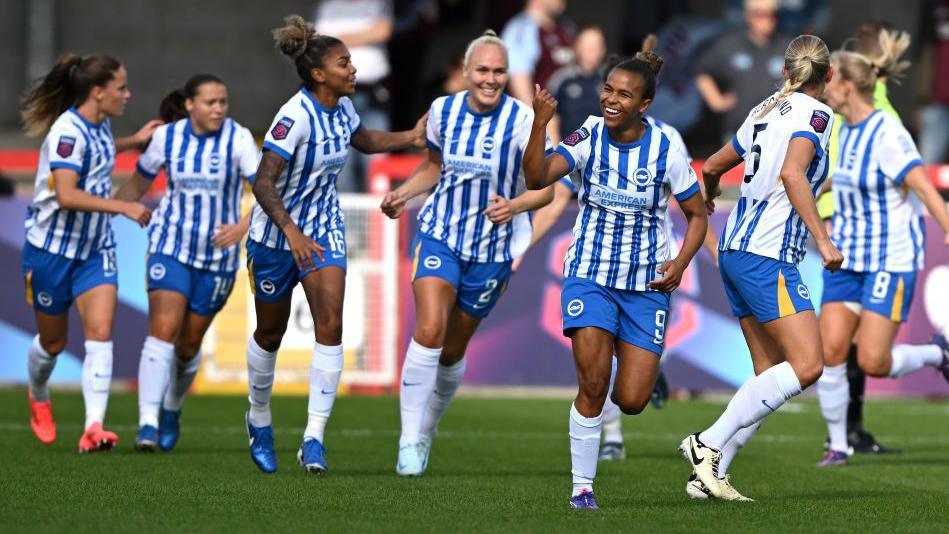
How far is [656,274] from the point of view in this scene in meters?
7.58

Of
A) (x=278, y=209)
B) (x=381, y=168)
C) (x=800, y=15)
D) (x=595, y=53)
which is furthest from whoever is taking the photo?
(x=800, y=15)

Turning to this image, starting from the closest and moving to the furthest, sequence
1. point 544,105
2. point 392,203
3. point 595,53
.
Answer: point 544,105
point 392,203
point 595,53

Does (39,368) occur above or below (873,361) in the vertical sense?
below

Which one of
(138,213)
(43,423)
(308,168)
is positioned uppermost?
(308,168)

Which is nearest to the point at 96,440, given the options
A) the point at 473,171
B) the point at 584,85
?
the point at 473,171

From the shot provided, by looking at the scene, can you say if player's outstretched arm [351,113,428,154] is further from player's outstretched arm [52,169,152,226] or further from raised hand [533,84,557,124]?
raised hand [533,84,557,124]

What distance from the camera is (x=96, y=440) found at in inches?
357

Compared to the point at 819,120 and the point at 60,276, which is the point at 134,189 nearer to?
the point at 60,276

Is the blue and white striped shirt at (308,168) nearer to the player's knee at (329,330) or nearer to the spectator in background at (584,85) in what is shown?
the player's knee at (329,330)

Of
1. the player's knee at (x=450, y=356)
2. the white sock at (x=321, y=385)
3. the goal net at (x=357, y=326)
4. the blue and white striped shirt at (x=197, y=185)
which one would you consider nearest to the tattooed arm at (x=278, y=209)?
the white sock at (x=321, y=385)

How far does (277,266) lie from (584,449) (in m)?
2.00

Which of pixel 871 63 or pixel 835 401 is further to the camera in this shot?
pixel 871 63

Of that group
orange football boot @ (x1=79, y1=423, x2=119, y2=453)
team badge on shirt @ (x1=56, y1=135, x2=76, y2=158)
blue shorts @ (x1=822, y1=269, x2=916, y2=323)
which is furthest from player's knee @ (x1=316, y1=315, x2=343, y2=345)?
blue shorts @ (x1=822, y1=269, x2=916, y2=323)

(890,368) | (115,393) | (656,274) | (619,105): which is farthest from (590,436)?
(115,393)
